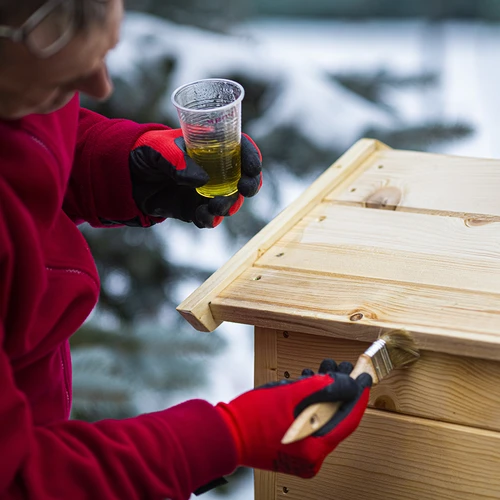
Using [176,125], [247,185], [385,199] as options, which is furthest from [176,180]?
[176,125]

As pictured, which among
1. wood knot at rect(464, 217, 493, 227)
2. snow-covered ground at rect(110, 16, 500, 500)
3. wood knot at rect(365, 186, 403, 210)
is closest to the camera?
wood knot at rect(464, 217, 493, 227)

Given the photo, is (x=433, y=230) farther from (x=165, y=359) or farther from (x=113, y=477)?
(x=165, y=359)

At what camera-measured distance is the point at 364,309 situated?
1143mm

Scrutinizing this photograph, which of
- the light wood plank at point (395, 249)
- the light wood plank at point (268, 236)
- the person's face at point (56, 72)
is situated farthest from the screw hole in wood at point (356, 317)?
the person's face at point (56, 72)

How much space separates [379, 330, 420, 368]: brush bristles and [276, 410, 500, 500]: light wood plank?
0.41ft

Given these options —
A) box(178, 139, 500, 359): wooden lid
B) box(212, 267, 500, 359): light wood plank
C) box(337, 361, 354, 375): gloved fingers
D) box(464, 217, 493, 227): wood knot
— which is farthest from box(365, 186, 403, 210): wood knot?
box(337, 361, 354, 375): gloved fingers

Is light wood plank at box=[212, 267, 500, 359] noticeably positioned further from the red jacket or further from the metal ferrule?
the red jacket

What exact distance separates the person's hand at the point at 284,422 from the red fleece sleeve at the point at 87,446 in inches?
1.1

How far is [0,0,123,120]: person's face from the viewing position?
808 millimetres

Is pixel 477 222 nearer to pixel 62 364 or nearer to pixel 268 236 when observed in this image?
pixel 268 236

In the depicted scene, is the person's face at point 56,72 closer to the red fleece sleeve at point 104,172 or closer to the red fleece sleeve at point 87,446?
the red fleece sleeve at point 87,446

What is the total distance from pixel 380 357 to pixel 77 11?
1.98 feet

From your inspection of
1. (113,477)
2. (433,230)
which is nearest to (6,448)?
(113,477)

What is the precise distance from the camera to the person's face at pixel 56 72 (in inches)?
31.8
